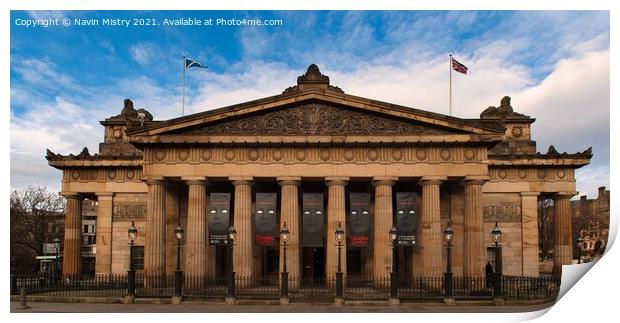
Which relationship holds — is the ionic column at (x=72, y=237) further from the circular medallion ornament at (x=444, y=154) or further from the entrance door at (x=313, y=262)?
the circular medallion ornament at (x=444, y=154)

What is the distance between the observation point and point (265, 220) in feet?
105

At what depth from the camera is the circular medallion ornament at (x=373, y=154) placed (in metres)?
32.6

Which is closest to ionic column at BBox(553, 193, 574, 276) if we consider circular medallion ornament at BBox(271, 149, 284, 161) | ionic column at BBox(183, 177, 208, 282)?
circular medallion ornament at BBox(271, 149, 284, 161)

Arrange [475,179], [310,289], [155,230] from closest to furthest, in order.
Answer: [310,289]
[475,179]
[155,230]

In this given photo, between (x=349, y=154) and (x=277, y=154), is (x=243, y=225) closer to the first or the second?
(x=277, y=154)

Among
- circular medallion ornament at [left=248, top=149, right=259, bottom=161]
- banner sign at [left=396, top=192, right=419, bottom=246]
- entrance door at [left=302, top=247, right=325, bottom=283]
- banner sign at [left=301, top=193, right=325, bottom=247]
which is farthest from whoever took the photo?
entrance door at [left=302, top=247, right=325, bottom=283]

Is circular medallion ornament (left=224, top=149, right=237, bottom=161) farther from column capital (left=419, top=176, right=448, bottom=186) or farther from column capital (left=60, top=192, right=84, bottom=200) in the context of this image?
column capital (left=60, top=192, right=84, bottom=200)

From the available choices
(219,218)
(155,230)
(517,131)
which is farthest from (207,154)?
(517,131)

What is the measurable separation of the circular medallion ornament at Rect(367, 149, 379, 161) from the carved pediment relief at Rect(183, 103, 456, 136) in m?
1.11

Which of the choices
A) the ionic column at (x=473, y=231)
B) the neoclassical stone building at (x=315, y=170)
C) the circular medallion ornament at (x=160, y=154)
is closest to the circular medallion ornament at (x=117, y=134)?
the neoclassical stone building at (x=315, y=170)

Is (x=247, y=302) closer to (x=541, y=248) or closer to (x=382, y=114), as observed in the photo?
(x=382, y=114)

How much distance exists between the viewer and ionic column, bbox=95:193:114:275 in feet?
131

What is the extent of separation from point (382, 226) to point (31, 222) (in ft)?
137

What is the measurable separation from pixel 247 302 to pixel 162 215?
9.93 meters
